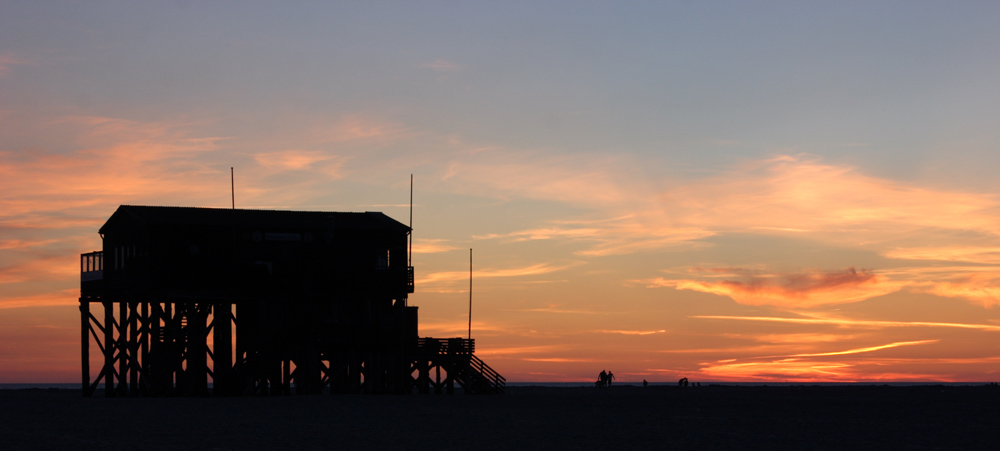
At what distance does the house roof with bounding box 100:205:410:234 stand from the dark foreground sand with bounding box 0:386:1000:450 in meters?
11.5

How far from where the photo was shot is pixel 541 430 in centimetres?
3822

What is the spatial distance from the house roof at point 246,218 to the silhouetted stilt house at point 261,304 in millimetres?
85

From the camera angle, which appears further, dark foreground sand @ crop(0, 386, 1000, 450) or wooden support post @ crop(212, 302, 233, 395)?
wooden support post @ crop(212, 302, 233, 395)

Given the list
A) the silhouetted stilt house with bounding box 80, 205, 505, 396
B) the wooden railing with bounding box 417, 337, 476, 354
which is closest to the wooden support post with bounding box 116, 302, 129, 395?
the silhouetted stilt house with bounding box 80, 205, 505, 396

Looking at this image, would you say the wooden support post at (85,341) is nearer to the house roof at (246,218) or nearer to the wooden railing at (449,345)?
the house roof at (246,218)

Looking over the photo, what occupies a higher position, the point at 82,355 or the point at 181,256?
the point at 181,256

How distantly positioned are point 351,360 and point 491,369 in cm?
817

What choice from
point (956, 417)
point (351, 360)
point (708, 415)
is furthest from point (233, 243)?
point (956, 417)

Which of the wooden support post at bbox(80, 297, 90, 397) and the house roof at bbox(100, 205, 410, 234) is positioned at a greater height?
the house roof at bbox(100, 205, 410, 234)

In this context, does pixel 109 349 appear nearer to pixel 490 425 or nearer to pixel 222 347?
pixel 222 347

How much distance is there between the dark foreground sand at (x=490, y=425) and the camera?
33.5 m

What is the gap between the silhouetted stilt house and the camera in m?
64.2

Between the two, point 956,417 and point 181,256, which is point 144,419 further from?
point 956,417

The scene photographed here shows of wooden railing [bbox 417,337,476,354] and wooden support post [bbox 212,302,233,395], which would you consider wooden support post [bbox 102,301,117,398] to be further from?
wooden railing [bbox 417,337,476,354]
